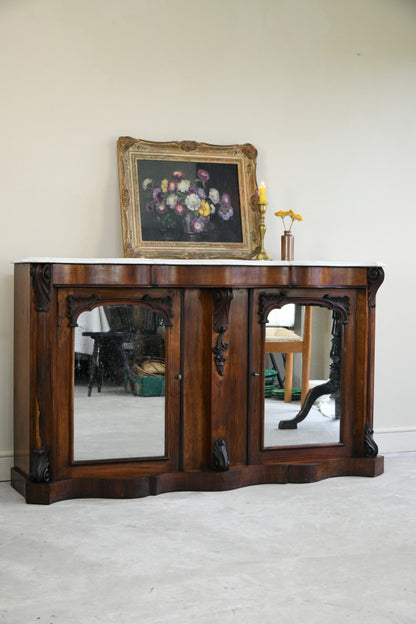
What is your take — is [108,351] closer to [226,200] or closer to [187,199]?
[187,199]

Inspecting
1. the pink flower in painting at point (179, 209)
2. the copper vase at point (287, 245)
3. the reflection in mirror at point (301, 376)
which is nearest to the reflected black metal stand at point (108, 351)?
the reflection in mirror at point (301, 376)

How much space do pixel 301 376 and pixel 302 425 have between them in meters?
0.26

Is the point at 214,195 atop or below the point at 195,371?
atop

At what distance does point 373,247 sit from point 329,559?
234cm

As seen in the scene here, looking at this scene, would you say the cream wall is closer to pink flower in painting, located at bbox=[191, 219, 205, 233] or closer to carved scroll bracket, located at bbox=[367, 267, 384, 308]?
pink flower in painting, located at bbox=[191, 219, 205, 233]

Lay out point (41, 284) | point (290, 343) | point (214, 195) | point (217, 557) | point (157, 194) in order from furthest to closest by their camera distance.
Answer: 1. point (214, 195)
2. point (157, 194)
3. point (290, 343)
4. point (41, 284)
5. point (217, 557)

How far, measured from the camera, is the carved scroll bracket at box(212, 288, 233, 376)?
379 cm

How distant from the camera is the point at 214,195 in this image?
4.28 meters

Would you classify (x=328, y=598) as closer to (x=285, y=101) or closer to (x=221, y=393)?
(x=221, y=393)

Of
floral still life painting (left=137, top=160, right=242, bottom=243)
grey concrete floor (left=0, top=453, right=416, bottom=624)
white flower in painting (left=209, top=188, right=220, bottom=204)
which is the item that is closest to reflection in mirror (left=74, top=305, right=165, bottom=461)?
grey concrete floor (left=0, top=453, right=416, bottom=624)

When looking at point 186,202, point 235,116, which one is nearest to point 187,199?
point 186,202

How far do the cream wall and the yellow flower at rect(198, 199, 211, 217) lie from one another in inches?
15.4

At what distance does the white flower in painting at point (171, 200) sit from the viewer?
13.7 ft

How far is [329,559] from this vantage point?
287cm
